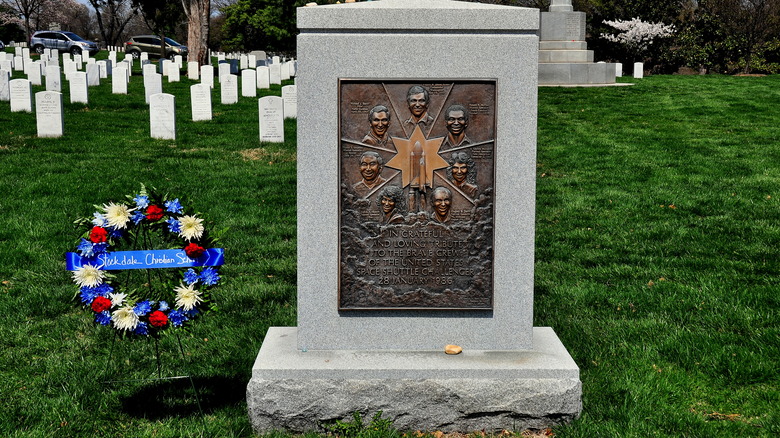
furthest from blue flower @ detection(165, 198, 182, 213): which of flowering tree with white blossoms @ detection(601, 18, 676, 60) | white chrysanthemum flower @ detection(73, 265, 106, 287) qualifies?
flowering tree with white blossoms @ detection(601, 18, 676, 60)

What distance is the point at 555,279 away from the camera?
661cm

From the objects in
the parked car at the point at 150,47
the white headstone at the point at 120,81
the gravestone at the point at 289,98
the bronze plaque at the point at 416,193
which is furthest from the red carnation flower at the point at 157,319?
the parked car at the point at 150,47

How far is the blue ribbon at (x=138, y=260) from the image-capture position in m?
3.98

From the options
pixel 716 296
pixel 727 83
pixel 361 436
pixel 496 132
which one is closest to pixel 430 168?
pixel 496 132

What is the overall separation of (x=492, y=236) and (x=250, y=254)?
359cm

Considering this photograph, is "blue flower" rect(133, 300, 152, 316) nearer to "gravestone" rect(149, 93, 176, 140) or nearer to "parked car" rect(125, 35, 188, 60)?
"gravestone" rect(149, 93, 176, 140)

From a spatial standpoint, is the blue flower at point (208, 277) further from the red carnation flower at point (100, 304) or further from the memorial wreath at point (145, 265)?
the red carnation flower at point (100, 304)

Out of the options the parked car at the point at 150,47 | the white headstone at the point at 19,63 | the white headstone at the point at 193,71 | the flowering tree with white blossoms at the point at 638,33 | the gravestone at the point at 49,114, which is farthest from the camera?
the parked car at the point at 150,47

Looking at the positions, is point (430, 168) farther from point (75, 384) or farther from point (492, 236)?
point (75, 384)

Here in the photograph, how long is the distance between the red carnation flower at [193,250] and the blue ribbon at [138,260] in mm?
30

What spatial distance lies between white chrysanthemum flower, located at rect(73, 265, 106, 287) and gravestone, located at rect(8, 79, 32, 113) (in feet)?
49.0

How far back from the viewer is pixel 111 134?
14.6 meters

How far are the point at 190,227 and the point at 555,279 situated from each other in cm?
355

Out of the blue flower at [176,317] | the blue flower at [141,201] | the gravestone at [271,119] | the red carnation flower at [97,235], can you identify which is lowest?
the blue flower at [176,317]
